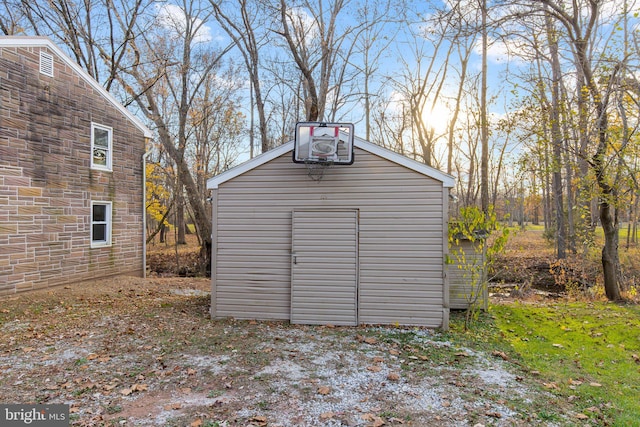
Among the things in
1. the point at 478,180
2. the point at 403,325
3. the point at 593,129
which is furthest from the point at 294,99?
the point at 403,325

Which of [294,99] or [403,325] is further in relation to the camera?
[294,99]

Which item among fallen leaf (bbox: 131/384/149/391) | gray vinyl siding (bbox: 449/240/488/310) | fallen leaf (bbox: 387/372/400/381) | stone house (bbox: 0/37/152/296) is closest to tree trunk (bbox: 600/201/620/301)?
gray vinyl siding (bbox: 449/240/488/310)

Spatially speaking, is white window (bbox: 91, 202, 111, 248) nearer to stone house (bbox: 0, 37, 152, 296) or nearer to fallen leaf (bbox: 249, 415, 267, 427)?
stone house (bbox: 0, 37, 152, 296)

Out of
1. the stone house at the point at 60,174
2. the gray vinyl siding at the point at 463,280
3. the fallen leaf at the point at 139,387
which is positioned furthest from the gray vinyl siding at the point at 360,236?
the stone house at the point at 60,174

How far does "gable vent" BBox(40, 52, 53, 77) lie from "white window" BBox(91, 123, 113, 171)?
1488 mm

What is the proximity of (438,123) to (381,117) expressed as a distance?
285 centimetres

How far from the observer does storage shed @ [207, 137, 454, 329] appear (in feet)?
19.1

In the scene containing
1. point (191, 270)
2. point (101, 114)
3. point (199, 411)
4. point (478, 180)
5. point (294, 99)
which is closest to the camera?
point (199, 411)

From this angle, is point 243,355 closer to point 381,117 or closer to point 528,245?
point 381,117

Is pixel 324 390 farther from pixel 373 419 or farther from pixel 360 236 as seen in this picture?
pixel 360 236

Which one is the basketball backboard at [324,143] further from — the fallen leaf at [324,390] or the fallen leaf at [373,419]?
the fallen leaf at [373,419]

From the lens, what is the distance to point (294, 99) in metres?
18.3

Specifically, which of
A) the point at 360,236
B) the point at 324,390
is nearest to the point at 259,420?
the point at 324,390

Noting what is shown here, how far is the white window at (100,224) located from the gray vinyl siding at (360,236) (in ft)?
17.4
